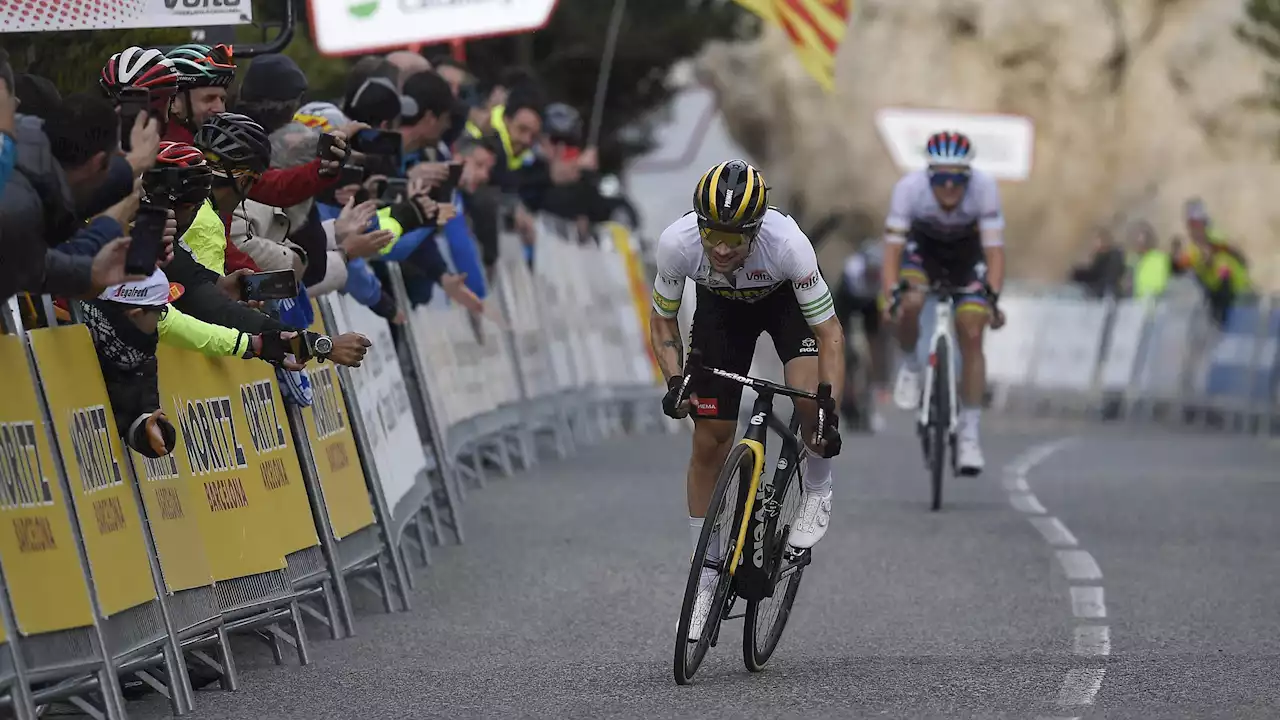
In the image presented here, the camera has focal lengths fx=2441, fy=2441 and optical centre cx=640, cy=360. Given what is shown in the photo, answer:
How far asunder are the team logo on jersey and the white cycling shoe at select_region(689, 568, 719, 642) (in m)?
1.10

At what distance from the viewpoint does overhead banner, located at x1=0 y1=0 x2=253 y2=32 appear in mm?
9023

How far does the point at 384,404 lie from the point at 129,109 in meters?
4.17

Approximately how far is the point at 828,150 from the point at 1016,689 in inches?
1774

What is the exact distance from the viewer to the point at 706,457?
877cm

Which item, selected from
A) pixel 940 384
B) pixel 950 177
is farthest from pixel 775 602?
pixel 950 177

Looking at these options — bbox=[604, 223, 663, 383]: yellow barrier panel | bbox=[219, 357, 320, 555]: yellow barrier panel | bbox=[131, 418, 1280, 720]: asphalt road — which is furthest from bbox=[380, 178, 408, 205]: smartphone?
bbox=[604, 223, 663, 383]: yellow barrier panel

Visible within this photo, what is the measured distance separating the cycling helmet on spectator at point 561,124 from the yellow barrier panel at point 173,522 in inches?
440

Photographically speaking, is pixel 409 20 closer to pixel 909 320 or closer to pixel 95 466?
pixel 909 320

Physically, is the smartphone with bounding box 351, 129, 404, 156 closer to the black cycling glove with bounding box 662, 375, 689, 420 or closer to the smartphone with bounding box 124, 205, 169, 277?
the black cycling glove with bounding box 662, 375, 689, 420

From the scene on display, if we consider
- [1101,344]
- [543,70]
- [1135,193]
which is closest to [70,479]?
[1101,344]

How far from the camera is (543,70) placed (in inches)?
1538

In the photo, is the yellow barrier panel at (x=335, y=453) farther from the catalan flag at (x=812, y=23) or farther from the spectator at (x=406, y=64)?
the catalan flag at (x=812, y=23)

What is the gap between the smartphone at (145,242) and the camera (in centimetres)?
685

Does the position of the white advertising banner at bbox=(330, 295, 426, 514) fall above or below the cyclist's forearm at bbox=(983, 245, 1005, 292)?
above
